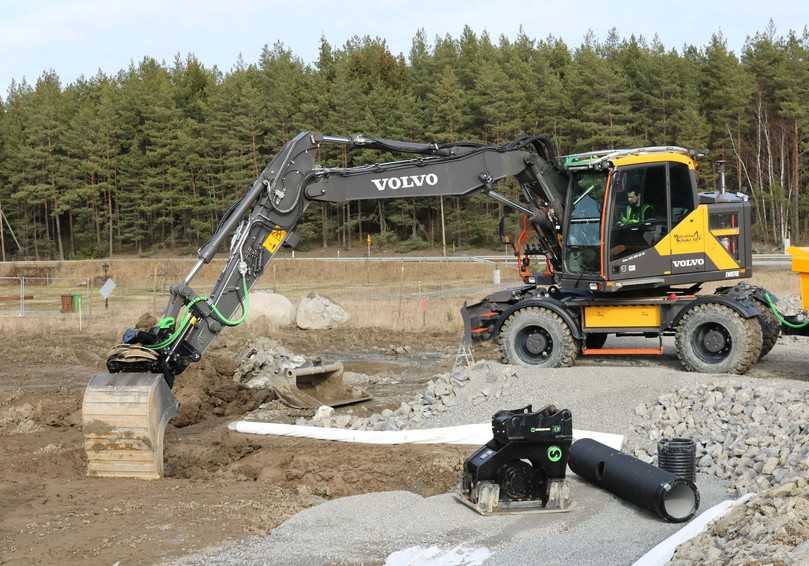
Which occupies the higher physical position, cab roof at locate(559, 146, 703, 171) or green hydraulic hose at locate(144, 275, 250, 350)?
cab roof at locate(559, 146, 703, 171)

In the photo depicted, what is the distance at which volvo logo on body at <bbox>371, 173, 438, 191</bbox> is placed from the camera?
1245 centimetres

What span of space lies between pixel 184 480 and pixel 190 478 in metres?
0.32

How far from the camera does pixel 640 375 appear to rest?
39.5ft

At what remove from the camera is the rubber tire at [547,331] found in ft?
43.7

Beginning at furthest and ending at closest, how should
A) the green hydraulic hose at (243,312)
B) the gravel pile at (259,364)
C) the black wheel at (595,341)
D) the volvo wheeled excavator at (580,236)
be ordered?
the gravel pile at (259,364)
the black wheel at (595,341)
the volvo wheeled excavator at (580,236)
the green hydraulic hose at (243,312)

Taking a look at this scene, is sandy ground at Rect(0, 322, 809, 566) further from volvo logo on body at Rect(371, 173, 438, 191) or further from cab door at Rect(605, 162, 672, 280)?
volvo logo on body at Rect(371, 173, 438, 191)

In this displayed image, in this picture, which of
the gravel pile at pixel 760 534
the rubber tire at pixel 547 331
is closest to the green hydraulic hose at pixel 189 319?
the rubber tire at pixel 547 331

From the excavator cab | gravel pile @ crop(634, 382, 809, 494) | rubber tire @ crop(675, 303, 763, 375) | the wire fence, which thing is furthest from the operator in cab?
the wire fence

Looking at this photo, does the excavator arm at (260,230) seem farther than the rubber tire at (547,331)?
No

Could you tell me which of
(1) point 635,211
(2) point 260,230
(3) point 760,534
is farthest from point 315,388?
(3) point 760,534

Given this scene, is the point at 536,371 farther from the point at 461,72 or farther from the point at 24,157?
the point at 24,157

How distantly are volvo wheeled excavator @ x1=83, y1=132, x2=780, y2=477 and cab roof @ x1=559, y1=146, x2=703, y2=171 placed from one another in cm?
2

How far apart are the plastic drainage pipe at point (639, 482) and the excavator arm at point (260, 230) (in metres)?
4.30

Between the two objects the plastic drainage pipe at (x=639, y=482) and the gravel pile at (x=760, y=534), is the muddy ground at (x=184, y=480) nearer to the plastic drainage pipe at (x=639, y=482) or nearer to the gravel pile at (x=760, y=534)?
the plastic drainage pipe at (x=639, y=482)
